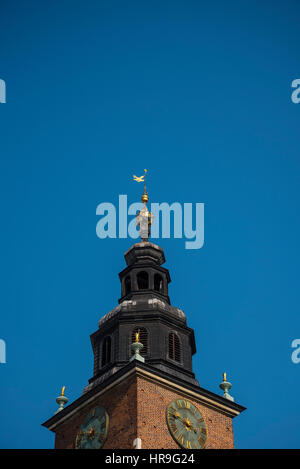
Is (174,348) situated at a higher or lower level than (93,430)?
higher

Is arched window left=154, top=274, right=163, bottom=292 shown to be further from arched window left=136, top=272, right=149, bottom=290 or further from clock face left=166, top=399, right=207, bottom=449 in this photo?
clock face left=166, top=399, right=207, bottom=449

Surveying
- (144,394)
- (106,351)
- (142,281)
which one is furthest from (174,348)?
(142,281)

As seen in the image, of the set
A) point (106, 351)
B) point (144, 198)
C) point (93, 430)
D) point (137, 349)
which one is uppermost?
point (144, 198)

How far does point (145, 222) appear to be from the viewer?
2109 inches

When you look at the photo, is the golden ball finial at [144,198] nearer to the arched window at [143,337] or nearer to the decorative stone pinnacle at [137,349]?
the arched window at [143,337]

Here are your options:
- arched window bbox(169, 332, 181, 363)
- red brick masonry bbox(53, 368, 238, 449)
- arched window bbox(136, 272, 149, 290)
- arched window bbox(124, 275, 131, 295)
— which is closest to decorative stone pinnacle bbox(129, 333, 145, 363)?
red brick masonry bbox(53, 368, 238, 449)

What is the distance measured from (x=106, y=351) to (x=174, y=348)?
318 centimetres

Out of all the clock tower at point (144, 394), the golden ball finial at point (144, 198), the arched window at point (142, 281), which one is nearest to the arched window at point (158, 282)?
the arched window at point (142, 281)

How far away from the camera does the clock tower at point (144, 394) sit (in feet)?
133

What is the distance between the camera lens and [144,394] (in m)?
41.2

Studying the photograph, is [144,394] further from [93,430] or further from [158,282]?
[158,282]

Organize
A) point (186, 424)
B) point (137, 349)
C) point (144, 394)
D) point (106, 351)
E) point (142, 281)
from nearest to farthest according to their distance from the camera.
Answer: point (144, 394) < point (186, 424) < point (137, 349) < point (106, 351) < point (142, 281)
